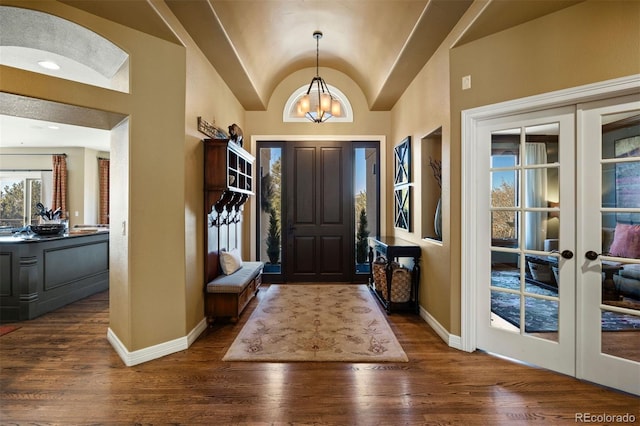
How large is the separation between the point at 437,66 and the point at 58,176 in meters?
9.11

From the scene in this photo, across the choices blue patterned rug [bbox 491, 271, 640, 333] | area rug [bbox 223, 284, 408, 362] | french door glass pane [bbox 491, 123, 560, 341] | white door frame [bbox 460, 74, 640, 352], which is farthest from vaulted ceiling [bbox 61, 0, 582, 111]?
area rug [bbox 223, 284, 408, 362]

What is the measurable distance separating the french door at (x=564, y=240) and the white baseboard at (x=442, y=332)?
0.21 m

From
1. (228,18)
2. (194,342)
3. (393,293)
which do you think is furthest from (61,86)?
(393,293)

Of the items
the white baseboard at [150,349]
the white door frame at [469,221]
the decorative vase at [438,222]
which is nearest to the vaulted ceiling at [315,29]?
the white door frame at [469,221]

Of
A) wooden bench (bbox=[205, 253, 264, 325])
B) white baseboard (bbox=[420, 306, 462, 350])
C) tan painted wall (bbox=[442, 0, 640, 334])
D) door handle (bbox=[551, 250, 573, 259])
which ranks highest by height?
tan painted wall (bbox=[442, 0, 640, 334])

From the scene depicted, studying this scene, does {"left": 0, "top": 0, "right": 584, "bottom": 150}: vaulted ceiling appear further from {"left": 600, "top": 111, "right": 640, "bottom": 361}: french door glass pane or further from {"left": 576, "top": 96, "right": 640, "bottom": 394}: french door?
{"left": 600, "top": 111, "right": 640, "bottom": 361}: french door glass pane

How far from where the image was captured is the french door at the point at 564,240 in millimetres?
2072

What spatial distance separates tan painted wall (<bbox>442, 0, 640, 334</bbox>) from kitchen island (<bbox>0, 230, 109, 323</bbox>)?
4.82 m

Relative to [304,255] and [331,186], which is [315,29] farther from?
[304,255]

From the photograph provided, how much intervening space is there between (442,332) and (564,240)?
138cm

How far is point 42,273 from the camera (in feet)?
11.8

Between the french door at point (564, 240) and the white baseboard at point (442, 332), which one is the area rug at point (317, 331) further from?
the french door at point (564, 240)

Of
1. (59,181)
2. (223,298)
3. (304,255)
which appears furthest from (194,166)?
(59,181)

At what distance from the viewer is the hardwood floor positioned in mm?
1824
